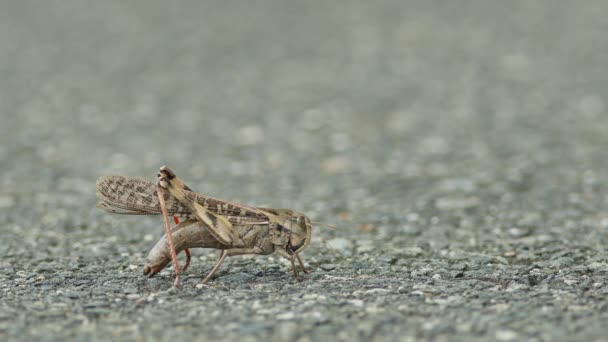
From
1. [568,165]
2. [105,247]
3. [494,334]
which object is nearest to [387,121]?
[568,165]

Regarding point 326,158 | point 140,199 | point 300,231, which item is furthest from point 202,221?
point 326,158

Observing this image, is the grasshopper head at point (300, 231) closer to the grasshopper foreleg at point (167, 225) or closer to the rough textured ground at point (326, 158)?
the rough textured ground at point (326, 158)

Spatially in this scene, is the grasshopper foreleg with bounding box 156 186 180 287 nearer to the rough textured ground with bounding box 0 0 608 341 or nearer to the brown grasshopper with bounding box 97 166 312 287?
the brown grasshopper with bounding box 97 166 312 287

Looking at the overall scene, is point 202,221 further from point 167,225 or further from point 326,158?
point 326,158

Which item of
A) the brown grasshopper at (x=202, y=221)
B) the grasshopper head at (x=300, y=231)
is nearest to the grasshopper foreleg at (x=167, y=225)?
the brown grasshopper at (x=202, y=221)

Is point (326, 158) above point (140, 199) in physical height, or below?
above

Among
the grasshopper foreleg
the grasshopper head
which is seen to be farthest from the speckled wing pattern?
the grasshopper head

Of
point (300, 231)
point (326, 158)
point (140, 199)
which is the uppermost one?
point (326, 158)
